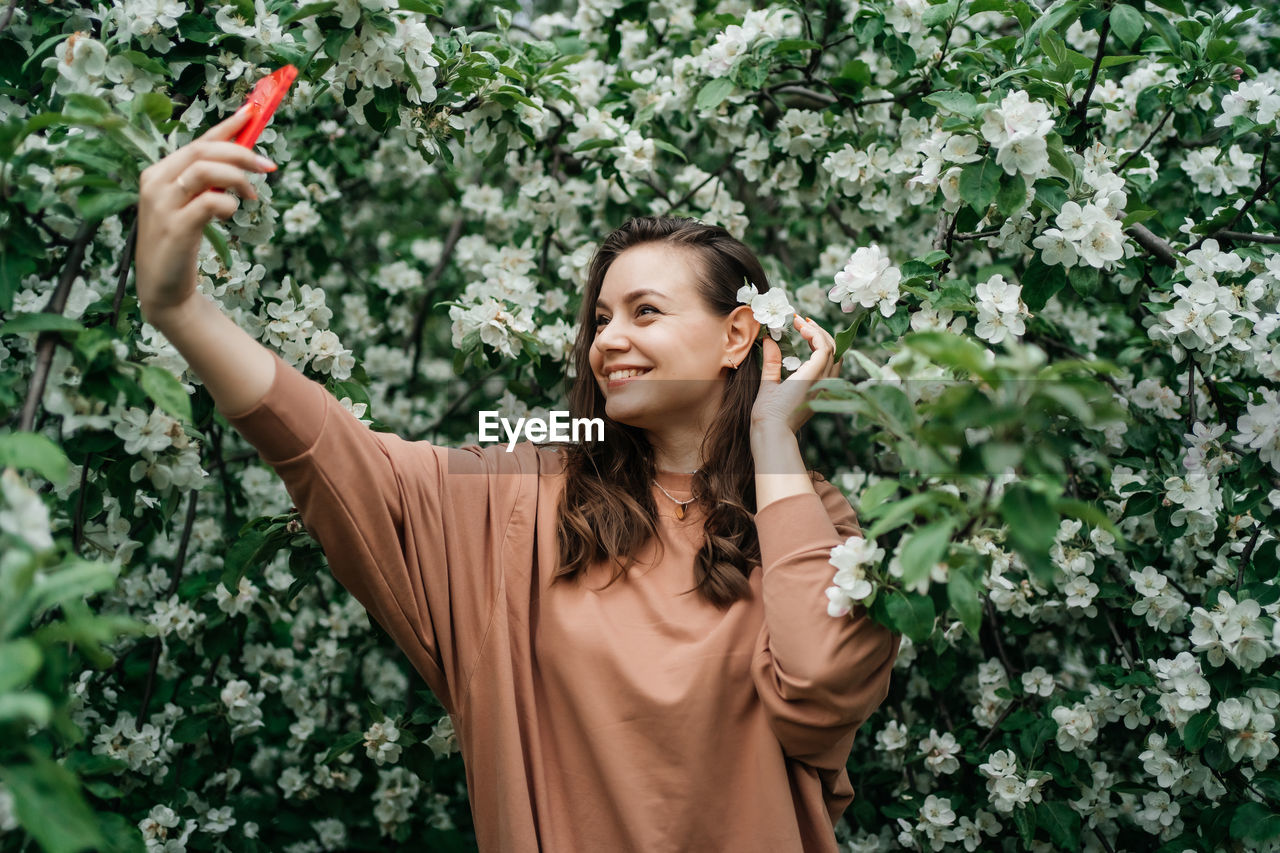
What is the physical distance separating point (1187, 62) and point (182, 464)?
7.00ft

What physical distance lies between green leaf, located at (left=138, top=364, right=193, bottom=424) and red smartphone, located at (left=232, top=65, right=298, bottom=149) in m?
0.33

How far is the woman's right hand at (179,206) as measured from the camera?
119 centimetres

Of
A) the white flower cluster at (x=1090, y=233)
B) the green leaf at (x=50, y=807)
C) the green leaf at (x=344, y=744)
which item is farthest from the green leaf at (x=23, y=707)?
the white flower cluster at (x=1090, y=233)

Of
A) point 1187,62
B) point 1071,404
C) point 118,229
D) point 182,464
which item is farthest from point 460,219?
point 1071,404

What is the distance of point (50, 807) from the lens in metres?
0.94

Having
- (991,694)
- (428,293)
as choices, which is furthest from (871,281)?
(428,293)

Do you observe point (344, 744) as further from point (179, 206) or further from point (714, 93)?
point (714, 93)

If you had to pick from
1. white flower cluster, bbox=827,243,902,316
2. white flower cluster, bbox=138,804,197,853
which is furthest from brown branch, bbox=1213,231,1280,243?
white flower cluster, bbox=138,804,197,853

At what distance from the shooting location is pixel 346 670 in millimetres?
2965

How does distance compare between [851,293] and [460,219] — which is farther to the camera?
[460,219]

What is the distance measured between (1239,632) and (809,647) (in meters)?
0.86

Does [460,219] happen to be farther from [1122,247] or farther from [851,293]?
[1122,247]

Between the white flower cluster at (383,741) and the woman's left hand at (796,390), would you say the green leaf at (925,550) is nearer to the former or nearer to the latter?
the woman's left hand at (796,390)

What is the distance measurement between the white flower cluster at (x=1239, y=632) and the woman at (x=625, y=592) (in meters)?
0.68
